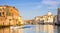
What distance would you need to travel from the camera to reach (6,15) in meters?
12.0

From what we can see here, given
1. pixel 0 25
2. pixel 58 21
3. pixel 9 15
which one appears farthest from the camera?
pixel 58 21

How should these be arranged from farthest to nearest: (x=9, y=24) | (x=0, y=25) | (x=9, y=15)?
(x=9, y=15)
(x=9, y=24)
(x=0, y=25)

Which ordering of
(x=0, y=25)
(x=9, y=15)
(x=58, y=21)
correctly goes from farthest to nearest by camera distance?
(x=58, y=21) → (x=9, y=15) → (x=0, y=25)

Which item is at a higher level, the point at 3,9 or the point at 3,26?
the point at 3,9

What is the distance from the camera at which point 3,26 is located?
453 inches

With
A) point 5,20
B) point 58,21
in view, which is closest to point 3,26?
point 5,20

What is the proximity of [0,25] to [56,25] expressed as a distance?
717 cm

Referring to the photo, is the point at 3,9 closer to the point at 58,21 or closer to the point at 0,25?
the point at 0,25

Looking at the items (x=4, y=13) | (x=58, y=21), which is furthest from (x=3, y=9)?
(x=58, y=21)

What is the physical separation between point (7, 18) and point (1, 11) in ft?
2.81

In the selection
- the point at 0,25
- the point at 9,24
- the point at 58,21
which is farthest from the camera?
the point at 58,21

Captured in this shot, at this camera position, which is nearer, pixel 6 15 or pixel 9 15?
pixel 6 15

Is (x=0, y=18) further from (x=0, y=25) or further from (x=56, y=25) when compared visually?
(x=56, y=25)

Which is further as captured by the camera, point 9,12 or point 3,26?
point 9,12
